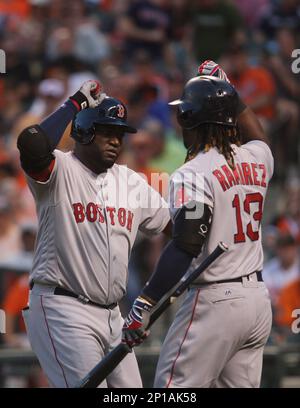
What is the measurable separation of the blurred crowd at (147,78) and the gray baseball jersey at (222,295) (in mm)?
3477

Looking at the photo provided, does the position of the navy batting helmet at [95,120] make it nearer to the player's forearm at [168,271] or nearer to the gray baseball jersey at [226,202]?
the gray baseball jersey at [226,202]

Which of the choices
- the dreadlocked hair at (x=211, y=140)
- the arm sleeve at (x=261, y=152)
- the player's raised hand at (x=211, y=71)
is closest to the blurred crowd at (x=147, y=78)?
the arm sleeve at (x=261, y=152)

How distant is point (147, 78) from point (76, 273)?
241 inches

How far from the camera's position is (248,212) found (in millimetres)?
5598

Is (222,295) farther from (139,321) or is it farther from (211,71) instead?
(211,71)

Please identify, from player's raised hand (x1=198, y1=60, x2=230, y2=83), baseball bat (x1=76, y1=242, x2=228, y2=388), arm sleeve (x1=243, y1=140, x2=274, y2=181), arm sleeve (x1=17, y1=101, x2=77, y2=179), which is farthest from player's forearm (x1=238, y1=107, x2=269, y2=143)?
arm sleeve (x1=17, y1=101, x2=77, y2=179)

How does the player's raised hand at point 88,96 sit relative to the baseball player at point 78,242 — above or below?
above

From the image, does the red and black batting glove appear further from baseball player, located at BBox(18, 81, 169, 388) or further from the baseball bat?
baseball player, located at BBox(18, 81, 169, 388)

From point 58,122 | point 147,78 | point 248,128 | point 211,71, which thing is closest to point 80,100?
point 58,122

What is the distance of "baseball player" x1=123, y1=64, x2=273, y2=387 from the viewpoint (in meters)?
5.39

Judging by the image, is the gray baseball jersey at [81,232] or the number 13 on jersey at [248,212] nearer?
the number 13 on jersey at [248,212]

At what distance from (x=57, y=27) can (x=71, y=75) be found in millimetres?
1094

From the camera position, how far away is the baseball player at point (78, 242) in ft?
18.6

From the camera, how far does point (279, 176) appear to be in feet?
36.4
